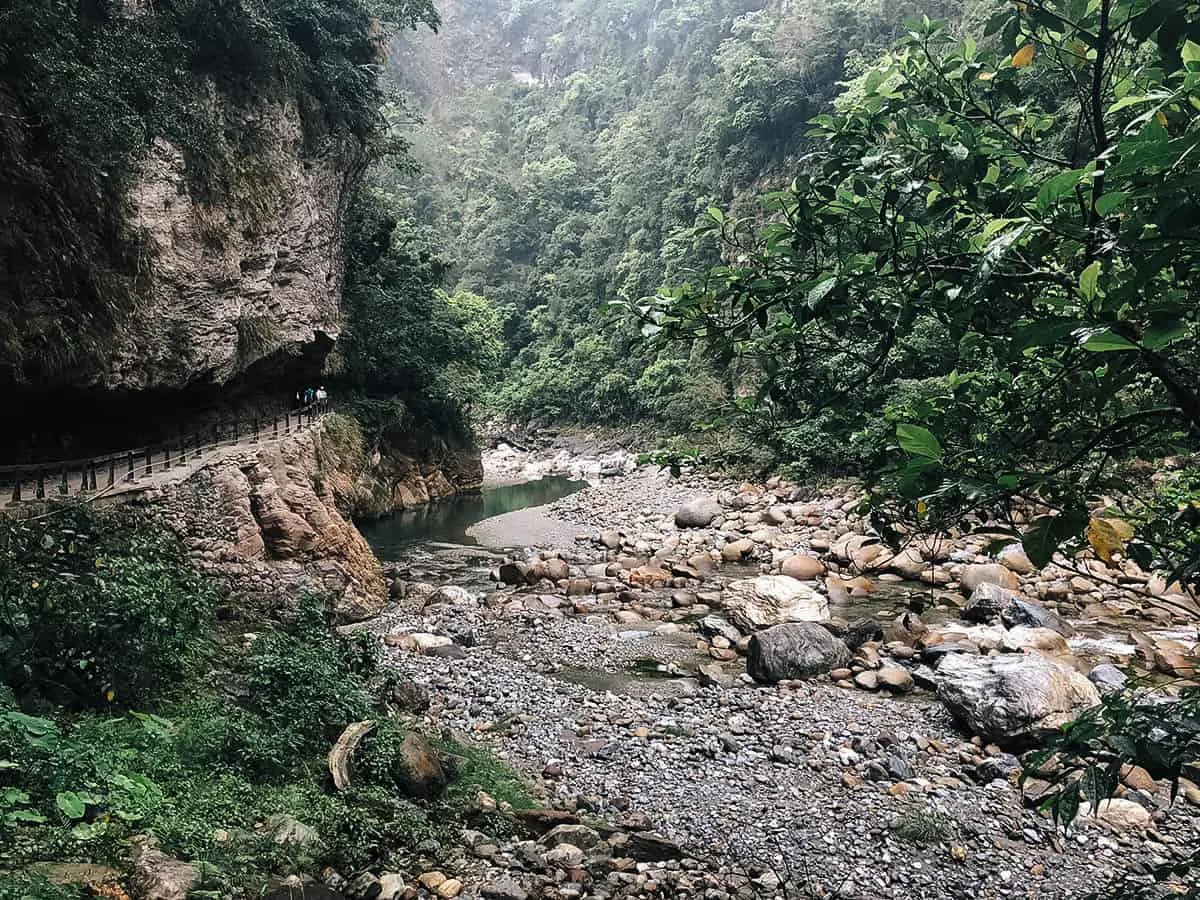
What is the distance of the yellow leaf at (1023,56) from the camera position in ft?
6.27

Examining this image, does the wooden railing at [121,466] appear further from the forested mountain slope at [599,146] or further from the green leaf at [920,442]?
the forested mountain slope at [599,146]

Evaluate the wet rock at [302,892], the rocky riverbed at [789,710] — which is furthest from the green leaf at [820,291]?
the wet rock at [302,892]

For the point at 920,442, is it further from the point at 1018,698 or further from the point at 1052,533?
the point at 1018,698

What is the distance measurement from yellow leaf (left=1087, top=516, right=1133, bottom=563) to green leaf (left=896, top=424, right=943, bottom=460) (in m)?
0.54

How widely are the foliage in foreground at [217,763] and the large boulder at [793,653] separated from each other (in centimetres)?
356

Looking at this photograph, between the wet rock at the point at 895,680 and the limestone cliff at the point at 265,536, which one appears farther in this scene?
the limestone cliff at the point at 265,536

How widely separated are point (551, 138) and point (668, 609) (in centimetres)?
5346

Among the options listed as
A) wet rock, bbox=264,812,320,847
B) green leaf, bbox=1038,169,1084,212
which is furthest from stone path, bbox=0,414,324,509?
green leaf, bbox=1038,169,1084,212

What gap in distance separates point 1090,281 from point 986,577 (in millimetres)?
11392

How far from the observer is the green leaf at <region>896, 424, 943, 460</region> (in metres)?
1.36

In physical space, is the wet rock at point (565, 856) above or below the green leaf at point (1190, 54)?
below

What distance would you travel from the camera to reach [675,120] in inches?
1737

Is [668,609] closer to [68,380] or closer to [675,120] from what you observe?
[68,380]

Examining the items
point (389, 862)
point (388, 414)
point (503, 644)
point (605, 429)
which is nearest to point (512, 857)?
point (389, 862)
